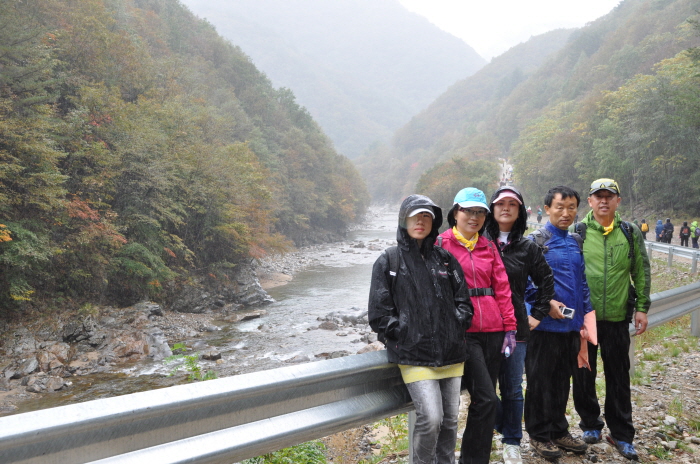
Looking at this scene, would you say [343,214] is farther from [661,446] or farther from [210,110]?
[661,446]

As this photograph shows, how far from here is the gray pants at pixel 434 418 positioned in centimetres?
235

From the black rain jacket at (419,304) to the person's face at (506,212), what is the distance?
0.68 meters

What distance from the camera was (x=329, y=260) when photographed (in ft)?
112

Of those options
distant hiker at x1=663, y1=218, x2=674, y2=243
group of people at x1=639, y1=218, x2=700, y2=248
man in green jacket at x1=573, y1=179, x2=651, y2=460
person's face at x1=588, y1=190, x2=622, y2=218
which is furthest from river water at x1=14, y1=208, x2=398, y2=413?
distant hiker at x1=663, y1=218, x2=674, y2=243

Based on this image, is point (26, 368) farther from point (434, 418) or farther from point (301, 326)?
point (434, 418)

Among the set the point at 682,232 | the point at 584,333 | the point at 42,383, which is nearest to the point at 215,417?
the point at 584,333

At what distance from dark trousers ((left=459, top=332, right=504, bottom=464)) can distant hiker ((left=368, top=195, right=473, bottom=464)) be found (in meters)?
0.15

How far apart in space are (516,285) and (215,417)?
202 centimetres

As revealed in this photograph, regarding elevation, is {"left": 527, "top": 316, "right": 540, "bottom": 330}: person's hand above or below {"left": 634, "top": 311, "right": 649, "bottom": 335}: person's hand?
above

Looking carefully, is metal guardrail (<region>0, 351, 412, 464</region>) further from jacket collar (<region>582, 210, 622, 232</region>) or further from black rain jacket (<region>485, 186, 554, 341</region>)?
jacket collar (<region>582, 210, 622, 232</region>)

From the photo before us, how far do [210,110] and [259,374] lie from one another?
36.0 m

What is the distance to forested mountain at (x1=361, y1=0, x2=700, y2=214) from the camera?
28516 millimetres

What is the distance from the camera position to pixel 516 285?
9.80 feet

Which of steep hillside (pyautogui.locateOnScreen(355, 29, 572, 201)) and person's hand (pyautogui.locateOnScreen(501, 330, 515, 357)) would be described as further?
steep hillside (pyautogui.locateOnScreen(355, 29, 572, 201))
